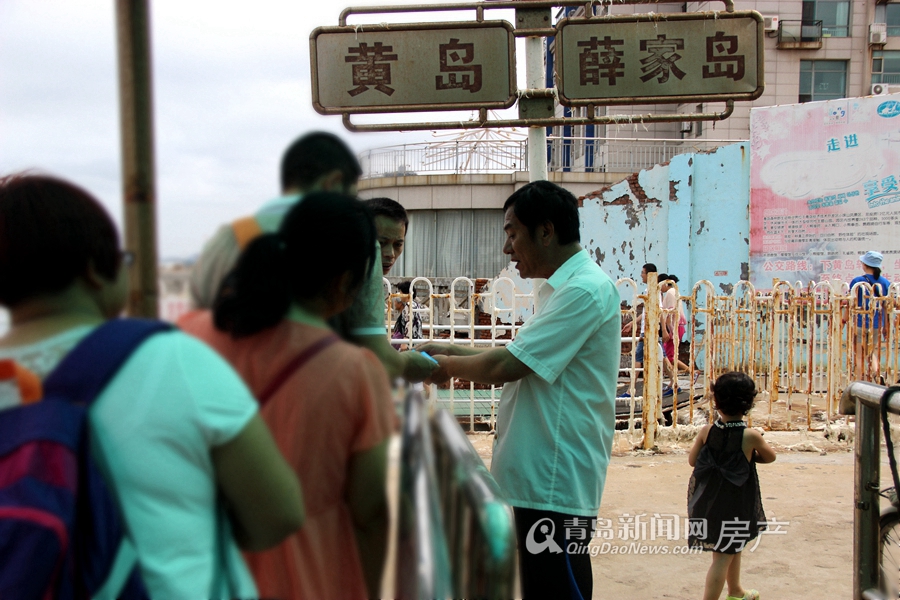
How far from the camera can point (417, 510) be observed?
1.95 ft

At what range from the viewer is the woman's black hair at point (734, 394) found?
2803 millimetres

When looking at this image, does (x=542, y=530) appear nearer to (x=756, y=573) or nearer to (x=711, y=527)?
(x=711, y=527)

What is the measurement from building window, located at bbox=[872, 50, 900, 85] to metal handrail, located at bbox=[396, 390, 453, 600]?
66.3 feet

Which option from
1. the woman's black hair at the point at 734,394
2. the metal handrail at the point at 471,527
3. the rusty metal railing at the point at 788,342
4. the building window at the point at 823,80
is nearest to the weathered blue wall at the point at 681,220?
Result: the rusty metal railing at the point at 788,342

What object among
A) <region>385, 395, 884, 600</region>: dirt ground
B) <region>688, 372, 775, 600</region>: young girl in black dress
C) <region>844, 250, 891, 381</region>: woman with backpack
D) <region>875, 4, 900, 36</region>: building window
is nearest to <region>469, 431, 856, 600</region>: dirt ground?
<region>385, 395, 884, 600</region>: dirt ground

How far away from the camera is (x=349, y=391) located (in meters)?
0.58

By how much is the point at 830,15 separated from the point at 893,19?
78.6 inches

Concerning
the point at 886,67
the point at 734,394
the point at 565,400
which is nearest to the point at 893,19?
the point at 886,67

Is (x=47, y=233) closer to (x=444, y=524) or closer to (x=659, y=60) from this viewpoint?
(x=444, y=524)

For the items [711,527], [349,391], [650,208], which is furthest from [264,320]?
[650,208]

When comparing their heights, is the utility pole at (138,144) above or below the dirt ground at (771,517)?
above

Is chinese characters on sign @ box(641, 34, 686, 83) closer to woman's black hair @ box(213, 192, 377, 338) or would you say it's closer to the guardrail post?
the guardrail post

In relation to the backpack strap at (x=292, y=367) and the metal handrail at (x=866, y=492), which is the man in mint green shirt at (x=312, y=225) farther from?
the metal handrail at (x=866, y=492)

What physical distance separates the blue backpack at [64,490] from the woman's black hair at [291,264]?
0.08 meters
